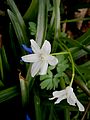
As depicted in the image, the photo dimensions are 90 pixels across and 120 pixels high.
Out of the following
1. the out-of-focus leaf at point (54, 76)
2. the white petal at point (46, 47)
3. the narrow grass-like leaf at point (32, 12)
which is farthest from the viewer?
the narrow grass-like leaf at point (32, 12)

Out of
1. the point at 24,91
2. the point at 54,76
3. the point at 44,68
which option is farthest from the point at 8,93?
the point at 44,68

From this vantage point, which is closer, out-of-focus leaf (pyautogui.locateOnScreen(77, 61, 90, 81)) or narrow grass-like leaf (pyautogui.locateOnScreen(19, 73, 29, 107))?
narrow grass-like leaf (pyautogui.locateOnScreen(19, 73, 29, 107))

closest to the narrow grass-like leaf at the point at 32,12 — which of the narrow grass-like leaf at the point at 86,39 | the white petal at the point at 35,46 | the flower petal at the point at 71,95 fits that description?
the narrow grass-like leaf at the point at 86,39

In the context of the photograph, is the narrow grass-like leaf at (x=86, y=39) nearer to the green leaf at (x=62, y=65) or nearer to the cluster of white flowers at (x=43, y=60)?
the green leaf at (x=62, y=65)

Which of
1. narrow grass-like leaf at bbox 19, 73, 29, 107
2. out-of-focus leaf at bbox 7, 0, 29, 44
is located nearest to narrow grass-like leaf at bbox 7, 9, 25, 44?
out-of-focus leaf at bbox 7, 0, 29, 44

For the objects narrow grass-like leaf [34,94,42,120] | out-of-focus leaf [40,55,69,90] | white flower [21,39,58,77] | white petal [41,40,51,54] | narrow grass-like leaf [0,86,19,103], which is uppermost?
white petal [41,40,51,54]

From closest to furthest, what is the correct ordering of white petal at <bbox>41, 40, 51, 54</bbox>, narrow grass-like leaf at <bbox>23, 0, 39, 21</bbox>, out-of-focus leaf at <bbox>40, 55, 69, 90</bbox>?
white petal at <bbox>41, 40, 51, 54</bbox> < out-of-focus leaf at <bbox>40, 55, 69, 90</bbox> < narrow grass-like leaf at <bbox>23, 0, 39, 21</bbox>

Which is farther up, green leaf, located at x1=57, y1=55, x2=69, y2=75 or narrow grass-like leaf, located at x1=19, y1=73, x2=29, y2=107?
green leaf, located at x1=57, y1=55, x2=69, y2=75

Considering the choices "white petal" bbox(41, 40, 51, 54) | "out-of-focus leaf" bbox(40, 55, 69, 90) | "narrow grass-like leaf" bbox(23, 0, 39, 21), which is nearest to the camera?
"white petal" bbox(41, 40, 51, 54)

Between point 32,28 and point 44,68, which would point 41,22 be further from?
point 44,68

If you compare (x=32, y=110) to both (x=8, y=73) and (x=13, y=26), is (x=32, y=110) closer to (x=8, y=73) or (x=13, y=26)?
(x=8, y=73)

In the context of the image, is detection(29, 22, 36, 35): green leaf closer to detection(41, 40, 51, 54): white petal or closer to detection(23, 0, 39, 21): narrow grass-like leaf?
detection(23, 0, 39, 21): narrow grass-like leaf

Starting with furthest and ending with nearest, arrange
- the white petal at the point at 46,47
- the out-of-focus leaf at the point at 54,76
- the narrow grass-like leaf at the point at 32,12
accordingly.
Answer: the narrow grass-like leaf at the point at 32,12
the out-of-focus leaf at the point at 54,76
the white petal at the point at 46,47
